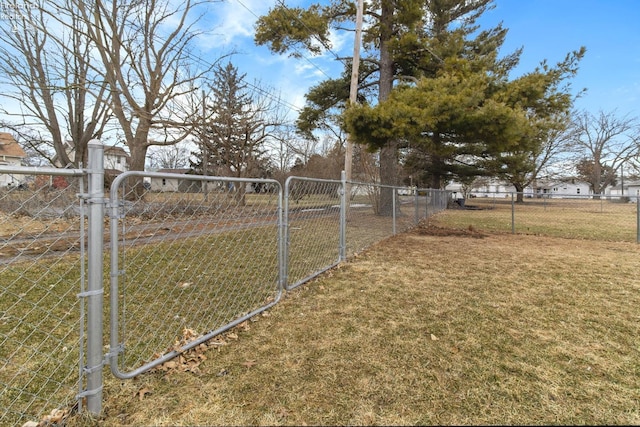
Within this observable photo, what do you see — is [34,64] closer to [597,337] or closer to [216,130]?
[216,130]

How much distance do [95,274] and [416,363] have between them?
6.50 feet

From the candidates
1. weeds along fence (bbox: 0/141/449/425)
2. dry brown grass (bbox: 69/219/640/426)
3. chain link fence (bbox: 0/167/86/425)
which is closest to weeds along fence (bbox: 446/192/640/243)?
dry brown grass (bbox: 69/219/640/426)

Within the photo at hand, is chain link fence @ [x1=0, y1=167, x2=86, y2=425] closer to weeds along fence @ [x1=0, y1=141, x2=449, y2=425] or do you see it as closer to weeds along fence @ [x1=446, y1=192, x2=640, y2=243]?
weeds along fence @ [x1=0, y1=141, x2=449, y2=425]

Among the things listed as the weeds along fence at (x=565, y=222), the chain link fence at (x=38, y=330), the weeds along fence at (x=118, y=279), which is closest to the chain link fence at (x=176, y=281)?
the weeds along fence at (x=118, y=279)

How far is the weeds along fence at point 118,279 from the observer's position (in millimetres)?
1594

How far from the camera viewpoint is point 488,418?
160cm

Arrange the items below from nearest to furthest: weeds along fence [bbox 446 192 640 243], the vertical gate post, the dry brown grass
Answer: the vertical gate post → the dry brown grass → weeds along fence [bbox 446 192 640 243]

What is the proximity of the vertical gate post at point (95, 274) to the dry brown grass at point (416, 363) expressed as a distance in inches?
6.7

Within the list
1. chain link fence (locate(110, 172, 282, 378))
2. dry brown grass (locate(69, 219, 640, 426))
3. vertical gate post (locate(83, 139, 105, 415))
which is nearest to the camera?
vertical gate post (locate(83, 139, 105, 415))

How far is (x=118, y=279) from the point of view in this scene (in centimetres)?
249

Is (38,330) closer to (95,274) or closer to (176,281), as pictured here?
(176,281)

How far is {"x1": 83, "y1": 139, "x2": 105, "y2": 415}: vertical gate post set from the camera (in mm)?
1524

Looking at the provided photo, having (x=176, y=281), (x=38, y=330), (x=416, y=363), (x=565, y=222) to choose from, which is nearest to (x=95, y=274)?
(x=38, y=330)

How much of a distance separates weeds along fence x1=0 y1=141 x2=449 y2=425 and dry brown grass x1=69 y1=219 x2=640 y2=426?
0.26 m
